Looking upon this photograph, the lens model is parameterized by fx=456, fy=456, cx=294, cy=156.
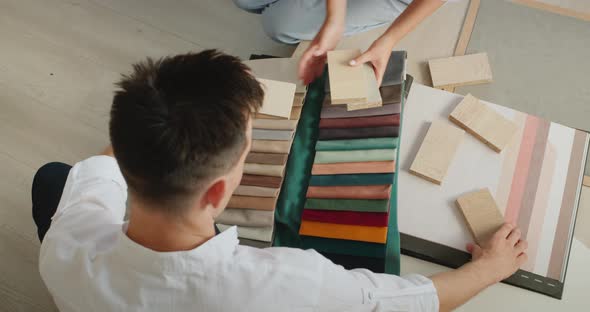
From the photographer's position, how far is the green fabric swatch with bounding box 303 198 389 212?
2.93ft

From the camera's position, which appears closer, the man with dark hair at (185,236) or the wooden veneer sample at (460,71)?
the man with dark hair at (185,236)

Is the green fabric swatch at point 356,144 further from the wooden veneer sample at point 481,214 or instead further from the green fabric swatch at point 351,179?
the wooden veneer sample at point 481,214

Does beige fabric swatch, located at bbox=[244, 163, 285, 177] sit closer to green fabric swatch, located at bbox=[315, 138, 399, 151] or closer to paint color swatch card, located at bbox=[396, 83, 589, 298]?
green fabric swatch, located at bbox=[315, 138, 399, 151]

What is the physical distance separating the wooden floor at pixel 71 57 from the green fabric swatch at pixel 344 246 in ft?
3.47

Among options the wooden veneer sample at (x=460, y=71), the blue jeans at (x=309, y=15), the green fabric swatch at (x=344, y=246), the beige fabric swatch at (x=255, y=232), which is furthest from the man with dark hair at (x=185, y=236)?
the blue jeans at (x=309, y=15)

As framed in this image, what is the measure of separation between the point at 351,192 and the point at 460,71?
45 centimetres

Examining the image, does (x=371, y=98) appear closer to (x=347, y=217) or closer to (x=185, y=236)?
(x=347, y=217)

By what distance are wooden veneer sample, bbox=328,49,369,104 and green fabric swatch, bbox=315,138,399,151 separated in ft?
0.30

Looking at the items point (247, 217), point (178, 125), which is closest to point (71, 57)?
point (247, 217)

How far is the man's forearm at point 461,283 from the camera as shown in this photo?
31.6 inches

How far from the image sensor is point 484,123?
0.99m

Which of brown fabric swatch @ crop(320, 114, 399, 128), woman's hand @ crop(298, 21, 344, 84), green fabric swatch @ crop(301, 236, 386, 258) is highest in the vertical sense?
woman's hand @ crop(298, 21, 344, 84)

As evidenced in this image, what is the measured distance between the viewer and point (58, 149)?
1659mm

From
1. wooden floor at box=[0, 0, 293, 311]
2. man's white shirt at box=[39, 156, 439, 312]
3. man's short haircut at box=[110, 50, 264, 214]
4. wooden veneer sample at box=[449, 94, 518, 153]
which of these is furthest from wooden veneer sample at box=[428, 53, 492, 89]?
wooden floor at box=[0, 0, 293, 311]
